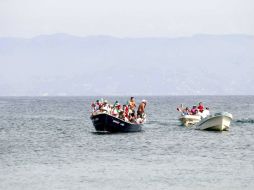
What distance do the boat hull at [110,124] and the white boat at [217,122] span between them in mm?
7808

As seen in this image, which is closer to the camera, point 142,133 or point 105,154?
point 105,154

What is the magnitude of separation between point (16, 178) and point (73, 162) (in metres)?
7.30

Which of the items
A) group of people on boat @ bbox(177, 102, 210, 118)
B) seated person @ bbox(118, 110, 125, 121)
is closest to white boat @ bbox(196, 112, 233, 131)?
group of people on boat @ bbox(177, 102, 210, 118)

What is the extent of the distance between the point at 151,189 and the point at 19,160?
1426 centimetres

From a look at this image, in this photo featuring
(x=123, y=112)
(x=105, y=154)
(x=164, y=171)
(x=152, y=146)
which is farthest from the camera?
(x=123, y=112)

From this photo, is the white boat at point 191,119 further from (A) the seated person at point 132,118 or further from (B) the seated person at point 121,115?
(B) the seated person at point 121,115

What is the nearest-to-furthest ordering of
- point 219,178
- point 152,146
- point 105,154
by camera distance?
point 219,178, point 105,154, point 152,146

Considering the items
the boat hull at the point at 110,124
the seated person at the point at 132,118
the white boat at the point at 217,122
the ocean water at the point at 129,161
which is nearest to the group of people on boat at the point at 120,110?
the seated person at the point at 132,118

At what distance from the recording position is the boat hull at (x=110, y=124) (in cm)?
6531

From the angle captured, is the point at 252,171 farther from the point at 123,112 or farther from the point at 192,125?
the point at 192,125

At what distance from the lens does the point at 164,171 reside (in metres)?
43.6

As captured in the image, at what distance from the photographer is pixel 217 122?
234 ft

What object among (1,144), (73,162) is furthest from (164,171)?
(1,144)

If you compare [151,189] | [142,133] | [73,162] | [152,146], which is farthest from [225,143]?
[151,189]
